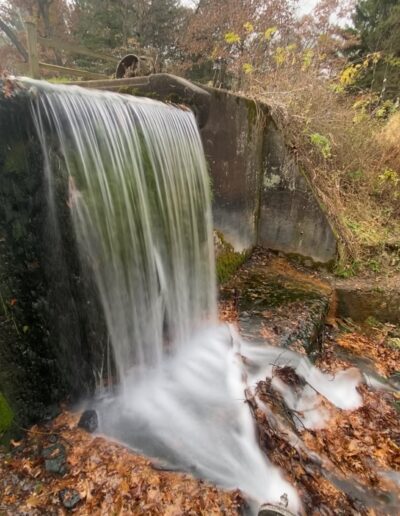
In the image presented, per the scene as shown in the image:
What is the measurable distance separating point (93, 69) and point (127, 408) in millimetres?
15086

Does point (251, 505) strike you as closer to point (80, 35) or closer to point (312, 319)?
point (312, 319)

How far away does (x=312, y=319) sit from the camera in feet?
13.6

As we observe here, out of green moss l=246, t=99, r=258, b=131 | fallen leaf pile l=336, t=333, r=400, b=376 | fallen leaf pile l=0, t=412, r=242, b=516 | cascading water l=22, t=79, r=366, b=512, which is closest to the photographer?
fallen leaf pile l=0, t=412, r=242, b=516

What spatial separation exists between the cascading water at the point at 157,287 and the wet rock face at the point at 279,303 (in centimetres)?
30

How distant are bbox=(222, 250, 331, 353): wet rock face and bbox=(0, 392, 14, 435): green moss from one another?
2.43 meters

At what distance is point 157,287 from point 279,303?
1800mm

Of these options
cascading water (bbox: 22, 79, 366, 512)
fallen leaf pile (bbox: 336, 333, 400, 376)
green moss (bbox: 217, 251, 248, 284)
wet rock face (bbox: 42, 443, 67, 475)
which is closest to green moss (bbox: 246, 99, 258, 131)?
cascading water (bbox: 22, 79, 366, 512)

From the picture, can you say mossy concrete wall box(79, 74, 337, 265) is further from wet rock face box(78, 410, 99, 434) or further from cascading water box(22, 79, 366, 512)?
wet rock face box(78, 410, 99, 434)

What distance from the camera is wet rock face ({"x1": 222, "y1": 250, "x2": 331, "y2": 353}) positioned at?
384cm

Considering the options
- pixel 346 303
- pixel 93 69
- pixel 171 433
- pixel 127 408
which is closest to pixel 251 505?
pixel 171 433

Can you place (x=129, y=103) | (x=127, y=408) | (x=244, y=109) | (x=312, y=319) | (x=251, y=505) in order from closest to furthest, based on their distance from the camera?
(x=251, y=505), (x=127, y=408), (x=129, y=103), (x=312, y=319), (x=244, y=109)

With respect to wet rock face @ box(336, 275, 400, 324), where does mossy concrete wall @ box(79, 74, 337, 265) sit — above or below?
above

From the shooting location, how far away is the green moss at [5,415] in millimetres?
2299

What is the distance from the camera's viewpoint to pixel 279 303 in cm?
445
